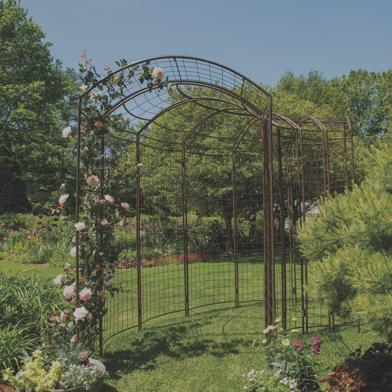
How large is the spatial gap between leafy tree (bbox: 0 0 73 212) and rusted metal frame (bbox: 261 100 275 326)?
54.7 feet

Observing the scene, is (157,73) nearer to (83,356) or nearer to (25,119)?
(83,356)

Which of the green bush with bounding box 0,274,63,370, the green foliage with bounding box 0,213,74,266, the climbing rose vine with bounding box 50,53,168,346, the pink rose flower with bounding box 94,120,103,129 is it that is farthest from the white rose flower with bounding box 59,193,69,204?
the green foliage with bounding box 0,213,74,266

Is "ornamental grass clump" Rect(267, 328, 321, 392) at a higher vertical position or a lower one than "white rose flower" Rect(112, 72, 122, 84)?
lower

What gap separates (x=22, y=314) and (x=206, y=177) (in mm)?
7190

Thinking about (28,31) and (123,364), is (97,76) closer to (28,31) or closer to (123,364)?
(123,364)

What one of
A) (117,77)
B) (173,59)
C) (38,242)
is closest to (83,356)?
(117,77)

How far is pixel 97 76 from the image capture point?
12.3 ft

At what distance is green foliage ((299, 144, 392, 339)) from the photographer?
2.17 metres

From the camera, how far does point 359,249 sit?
96.0 inches

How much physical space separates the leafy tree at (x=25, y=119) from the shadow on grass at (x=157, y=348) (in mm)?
15649

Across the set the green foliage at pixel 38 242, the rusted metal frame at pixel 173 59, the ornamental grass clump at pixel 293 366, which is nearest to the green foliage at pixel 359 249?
the ornamental grass clump at pixel 293 366

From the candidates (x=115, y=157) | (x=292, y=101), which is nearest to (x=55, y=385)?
(x=115, y=157)

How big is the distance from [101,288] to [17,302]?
923 mm

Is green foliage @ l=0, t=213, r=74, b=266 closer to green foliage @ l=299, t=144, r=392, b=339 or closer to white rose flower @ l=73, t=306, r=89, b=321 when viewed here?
white rose flower @ l=73, t=306, r=89, b=321
